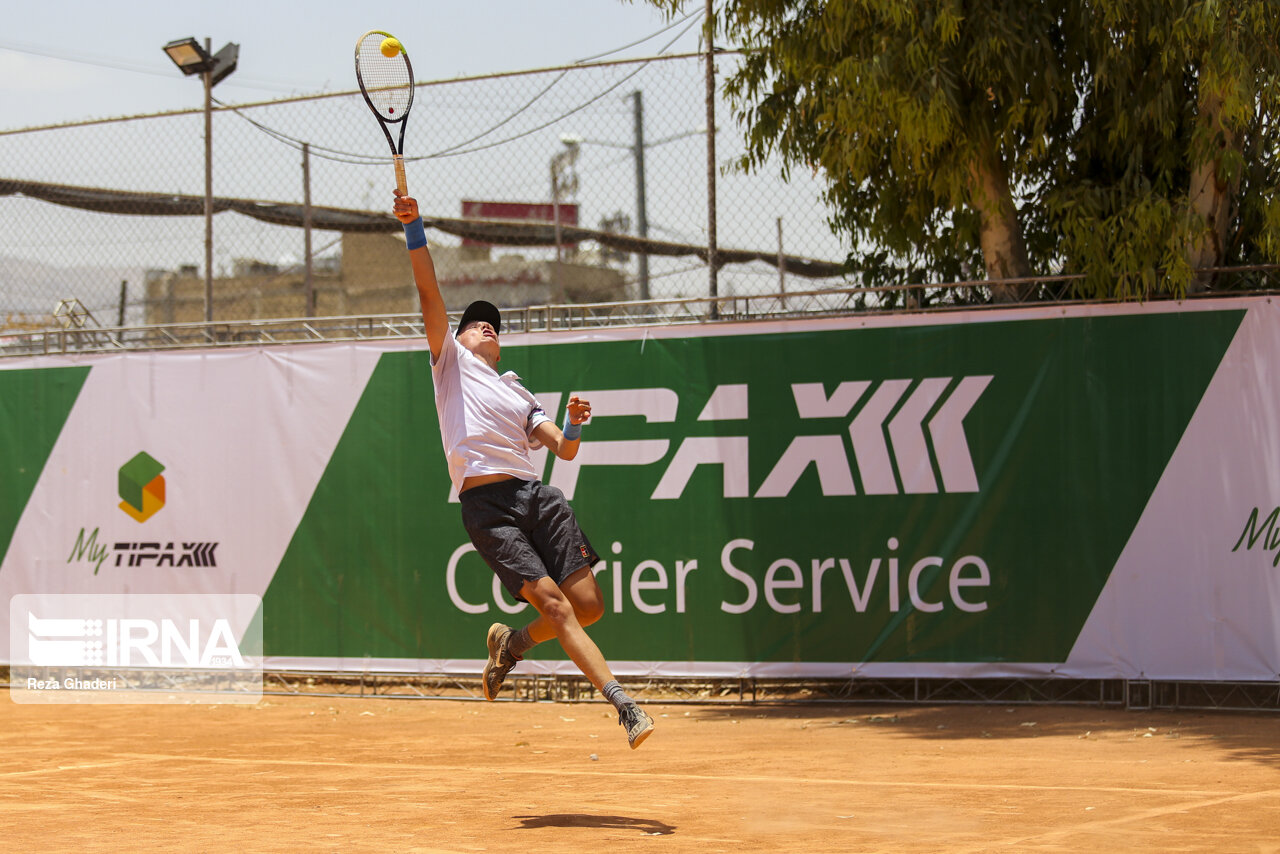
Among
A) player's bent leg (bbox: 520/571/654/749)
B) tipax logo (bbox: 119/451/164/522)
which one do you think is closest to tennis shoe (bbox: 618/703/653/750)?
player's bent leg (bbox: 520/571/654/749)

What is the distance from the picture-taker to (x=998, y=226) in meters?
9.20

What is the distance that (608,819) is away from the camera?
5191 millimetres

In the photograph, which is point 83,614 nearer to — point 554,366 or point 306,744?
point 306,744

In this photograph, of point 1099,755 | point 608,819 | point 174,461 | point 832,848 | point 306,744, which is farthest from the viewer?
point 174,461

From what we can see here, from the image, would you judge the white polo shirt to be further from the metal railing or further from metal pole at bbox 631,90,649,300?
metal pole at bbox 631,90,649,300

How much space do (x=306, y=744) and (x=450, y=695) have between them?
2.05m

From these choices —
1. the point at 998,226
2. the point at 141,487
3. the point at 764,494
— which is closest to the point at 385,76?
the point at 764,494

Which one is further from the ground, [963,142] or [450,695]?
[963,142]

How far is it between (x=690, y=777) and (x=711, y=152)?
4.67 metres

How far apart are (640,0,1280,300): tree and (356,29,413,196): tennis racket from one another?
3126 mm

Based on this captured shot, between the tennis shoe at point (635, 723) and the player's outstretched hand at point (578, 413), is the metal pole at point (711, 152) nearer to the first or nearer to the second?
the player's outstretched hand at point (578, 413)

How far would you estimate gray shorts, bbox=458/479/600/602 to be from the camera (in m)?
5.54

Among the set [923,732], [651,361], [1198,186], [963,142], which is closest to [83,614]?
[651,361]

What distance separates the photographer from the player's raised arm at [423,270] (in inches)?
209
